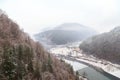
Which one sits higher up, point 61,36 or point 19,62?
point 61,36

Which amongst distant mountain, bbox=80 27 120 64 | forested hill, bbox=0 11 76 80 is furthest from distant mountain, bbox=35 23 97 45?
forested hill, bbox=0 11 76 80

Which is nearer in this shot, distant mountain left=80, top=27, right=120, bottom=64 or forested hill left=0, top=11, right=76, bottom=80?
forested hill left=0, top=11, right=76, bottom=80

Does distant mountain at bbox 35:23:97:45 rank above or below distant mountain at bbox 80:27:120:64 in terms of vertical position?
above

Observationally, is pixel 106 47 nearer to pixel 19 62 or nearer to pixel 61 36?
pixel 61 36

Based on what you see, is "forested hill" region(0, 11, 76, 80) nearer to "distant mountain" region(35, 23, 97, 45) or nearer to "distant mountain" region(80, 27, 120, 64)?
"distant mountain" region(80, 27, 120, 64)

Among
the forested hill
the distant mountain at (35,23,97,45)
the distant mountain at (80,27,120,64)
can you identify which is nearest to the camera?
the forested hill

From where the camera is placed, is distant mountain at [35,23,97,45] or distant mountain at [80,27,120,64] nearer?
distant mountain at [80,27,120,64]

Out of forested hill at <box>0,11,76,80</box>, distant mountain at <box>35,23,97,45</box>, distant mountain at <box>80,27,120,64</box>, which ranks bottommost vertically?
forested hill at <box>0,11,76,80</box>

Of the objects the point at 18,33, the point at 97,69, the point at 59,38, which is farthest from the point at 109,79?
the point at 59,38

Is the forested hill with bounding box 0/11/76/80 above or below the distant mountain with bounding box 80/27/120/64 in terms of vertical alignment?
below

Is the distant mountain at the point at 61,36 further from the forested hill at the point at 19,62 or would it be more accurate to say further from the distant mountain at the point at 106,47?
the forested hill at the point at 19,62

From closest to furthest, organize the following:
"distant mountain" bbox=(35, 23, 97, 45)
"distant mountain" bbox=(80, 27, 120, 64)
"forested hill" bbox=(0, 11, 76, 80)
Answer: "forested hill" bbox=(0, 11, 76, 80) → "distant mountain" bbox=(80, 27, 120, 64) → "distant mountain" bbox=(35, 23, 97, 45)

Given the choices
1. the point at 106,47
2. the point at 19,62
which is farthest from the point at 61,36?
the point at 19,62
